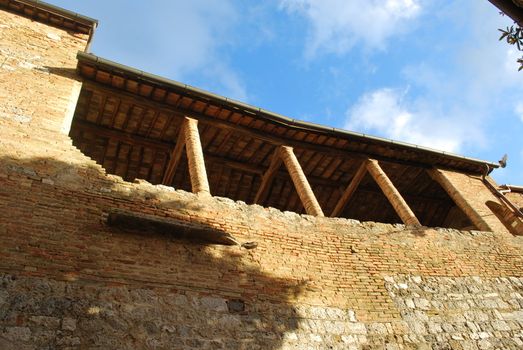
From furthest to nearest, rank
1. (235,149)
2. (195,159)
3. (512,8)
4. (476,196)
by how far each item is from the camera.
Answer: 1. (476,196)
2. (235,149)
3. (195,159)
4. (512,8)

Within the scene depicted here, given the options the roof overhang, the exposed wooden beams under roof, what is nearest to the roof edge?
the exposed wooden beams under roof

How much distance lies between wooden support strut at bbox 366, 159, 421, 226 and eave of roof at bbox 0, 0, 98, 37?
7333 millimetres

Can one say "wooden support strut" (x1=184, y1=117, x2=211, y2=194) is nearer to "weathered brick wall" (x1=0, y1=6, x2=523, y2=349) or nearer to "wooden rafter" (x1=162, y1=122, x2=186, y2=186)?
"wooden rafter" (x1=162, y1=122, x2=186, y2=186)

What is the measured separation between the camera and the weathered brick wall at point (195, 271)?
4355mm

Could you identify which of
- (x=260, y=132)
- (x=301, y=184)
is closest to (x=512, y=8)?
(x=301, y=184)

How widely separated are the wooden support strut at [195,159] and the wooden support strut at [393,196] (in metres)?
4.22

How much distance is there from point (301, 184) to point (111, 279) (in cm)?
483

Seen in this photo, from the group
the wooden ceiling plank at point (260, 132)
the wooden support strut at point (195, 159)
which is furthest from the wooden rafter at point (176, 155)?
the wooden ceiling plank at point (260, 132)

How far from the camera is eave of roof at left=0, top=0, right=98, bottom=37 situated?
351 inches

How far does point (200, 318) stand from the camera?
15.7 feet

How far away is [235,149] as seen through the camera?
1022 centimetres

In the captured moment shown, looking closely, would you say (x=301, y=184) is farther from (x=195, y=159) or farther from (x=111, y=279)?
(x=111, y=279)

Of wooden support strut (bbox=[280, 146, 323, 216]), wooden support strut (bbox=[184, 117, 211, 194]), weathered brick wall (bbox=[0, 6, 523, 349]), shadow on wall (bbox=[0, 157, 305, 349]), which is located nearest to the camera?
shadow on wall (bbox=[0, 157, 305, 349])

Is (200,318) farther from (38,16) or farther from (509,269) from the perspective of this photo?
(38,16)
